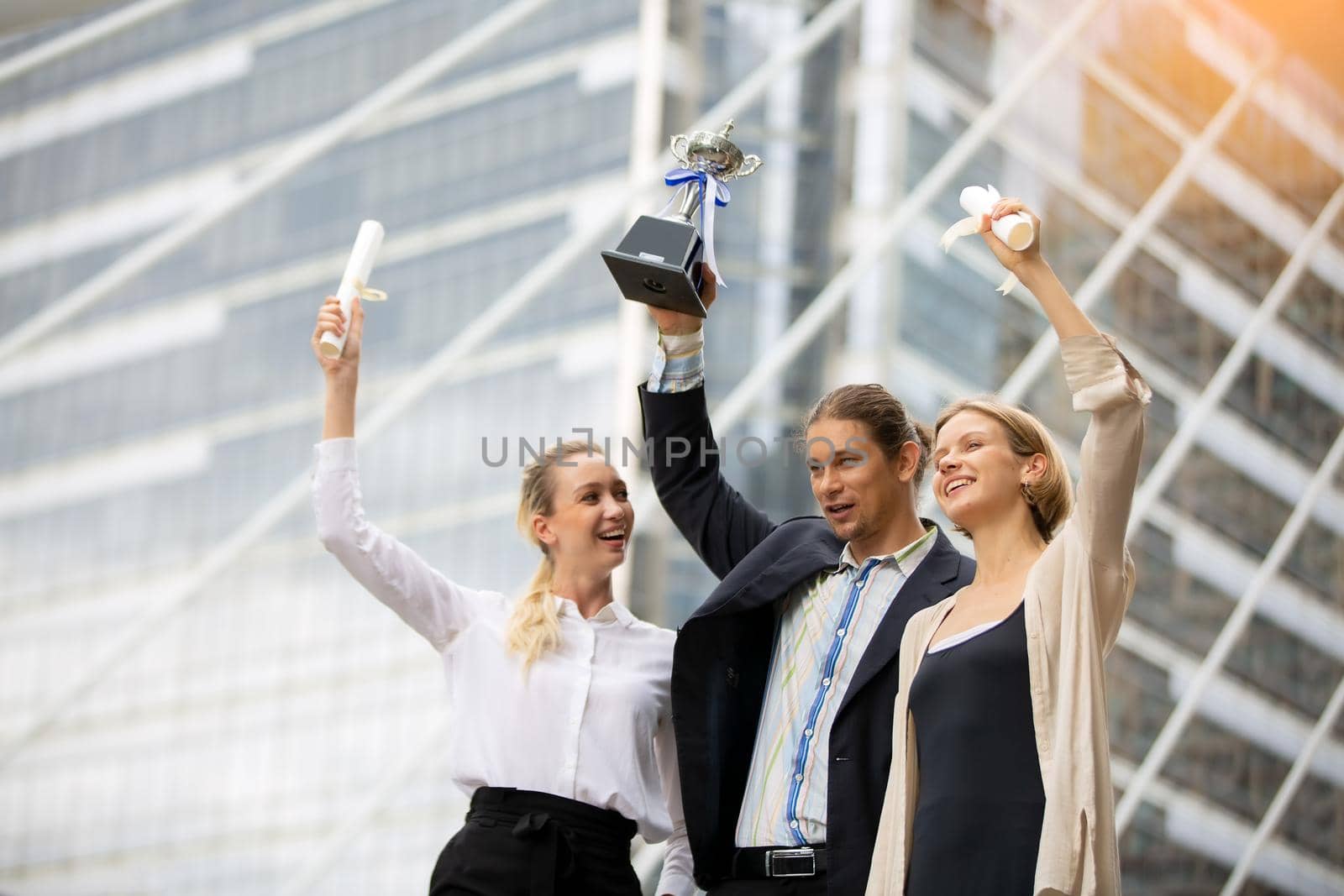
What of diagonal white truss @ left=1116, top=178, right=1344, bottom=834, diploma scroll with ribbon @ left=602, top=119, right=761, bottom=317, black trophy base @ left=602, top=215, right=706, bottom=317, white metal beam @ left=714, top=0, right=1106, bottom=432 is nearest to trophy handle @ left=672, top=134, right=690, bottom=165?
diploma scroll with ribbon @ left=602, top=119, right=761, bottom=317

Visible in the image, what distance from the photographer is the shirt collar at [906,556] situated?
5.64 feet

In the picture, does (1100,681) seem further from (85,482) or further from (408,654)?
(85,482)

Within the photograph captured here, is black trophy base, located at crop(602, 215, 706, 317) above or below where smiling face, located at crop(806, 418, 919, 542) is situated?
above

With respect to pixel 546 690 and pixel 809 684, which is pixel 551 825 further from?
pixel 809 684

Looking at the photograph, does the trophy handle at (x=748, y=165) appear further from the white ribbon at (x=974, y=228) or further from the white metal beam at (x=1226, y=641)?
the white metal beam at (x=1226, y=641)

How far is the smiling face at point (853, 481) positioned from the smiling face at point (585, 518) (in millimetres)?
329

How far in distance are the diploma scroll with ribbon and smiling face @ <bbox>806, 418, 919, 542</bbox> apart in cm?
24

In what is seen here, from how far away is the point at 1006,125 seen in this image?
245 inches

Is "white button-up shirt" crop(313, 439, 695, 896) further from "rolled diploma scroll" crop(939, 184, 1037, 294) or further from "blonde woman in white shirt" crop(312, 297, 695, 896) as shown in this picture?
"rolled diploma scroll" crop(939, 184, 1037, 294)

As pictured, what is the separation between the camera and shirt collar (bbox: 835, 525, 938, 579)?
5.64 ft

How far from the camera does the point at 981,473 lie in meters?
1.48

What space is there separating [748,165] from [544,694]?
74cm

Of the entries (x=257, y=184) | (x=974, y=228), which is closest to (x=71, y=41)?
(x=257, y=184)

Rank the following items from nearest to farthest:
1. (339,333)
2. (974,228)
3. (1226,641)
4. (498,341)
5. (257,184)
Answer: (974,228), (339,333), (498,341), (257,184), (1226,641)
